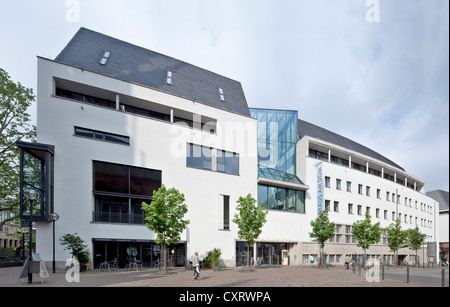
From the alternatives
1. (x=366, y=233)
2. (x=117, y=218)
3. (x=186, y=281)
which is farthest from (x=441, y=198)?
(x=186, y=281)

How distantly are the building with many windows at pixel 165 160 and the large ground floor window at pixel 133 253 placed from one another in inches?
2.9

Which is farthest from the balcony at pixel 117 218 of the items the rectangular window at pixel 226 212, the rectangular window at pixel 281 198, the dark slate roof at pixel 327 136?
the dark slate roof at pixel 327 136

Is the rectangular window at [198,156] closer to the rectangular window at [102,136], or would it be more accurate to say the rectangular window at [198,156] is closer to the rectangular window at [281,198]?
the rectangular window at [102,136]

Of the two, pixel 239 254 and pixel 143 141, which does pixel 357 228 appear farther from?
pixel 143 141

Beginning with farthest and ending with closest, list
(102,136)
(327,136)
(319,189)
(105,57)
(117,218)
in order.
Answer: (327,136) < (319,189) < (105,57) < (102,136) < (117,218)

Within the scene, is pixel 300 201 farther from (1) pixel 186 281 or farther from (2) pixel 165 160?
(1) pixel 186 281

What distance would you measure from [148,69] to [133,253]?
16.9 meters

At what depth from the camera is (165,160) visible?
2591 cm

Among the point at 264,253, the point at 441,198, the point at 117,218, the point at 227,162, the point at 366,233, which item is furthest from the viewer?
the point at 441,198

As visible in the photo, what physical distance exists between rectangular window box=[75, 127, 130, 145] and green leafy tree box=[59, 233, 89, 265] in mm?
7090

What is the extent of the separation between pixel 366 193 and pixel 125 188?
33623mm

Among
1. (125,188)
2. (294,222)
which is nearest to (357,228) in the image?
(294,222)

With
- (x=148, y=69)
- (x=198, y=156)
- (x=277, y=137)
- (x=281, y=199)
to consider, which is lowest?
(x=281, y=199)
